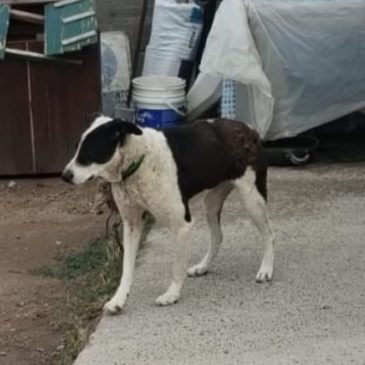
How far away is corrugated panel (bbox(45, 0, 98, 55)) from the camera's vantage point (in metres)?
8.24

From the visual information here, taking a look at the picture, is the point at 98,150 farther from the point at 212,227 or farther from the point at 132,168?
the point at 212,227

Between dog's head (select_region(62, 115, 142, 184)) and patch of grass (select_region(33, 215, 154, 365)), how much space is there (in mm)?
775

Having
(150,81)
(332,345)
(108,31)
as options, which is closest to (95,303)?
(332,345)

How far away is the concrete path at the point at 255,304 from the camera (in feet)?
15.6

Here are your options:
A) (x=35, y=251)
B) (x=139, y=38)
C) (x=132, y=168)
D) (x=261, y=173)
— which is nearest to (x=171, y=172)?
(x=132, y=168)

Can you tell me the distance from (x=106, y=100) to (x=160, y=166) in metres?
4.17

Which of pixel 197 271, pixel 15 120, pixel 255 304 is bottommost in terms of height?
pixel 15 120

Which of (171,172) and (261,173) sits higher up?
(171,172)

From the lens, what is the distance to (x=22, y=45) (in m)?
8.43

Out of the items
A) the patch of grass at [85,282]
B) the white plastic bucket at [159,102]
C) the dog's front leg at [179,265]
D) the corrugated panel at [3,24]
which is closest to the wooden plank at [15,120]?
the corrugated panel at [3,24]

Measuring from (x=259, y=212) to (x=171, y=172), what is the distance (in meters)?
0.66

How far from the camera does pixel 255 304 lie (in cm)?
536

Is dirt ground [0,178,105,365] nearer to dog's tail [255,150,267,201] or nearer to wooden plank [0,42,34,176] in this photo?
wooden plank [0,42,34,176]

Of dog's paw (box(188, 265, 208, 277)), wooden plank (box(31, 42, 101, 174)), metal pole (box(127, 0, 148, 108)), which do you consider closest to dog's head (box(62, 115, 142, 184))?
dog's paw (box(188, 265, 208, 277))
